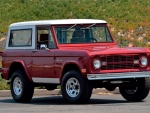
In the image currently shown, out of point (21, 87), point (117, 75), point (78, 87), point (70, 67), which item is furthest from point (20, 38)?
point (117, 75)

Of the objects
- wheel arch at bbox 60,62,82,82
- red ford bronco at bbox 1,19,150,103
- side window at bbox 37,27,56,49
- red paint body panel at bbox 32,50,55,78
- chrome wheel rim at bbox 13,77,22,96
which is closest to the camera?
red ford bronco at bbox 1,19,150,103

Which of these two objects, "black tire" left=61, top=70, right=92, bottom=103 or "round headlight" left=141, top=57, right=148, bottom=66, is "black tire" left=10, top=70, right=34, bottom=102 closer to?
"black tire" left=61, top=70, right=92, bottom=103

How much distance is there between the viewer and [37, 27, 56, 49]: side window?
16297 mm

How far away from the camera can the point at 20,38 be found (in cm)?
1764

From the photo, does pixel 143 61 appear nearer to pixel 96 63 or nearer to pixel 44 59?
pixel 96 63

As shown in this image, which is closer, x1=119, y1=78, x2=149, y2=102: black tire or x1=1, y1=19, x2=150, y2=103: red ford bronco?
x1=1, y1=19, x2=150, y2=103: red ford bronco

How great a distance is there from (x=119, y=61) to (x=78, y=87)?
3.67 ft

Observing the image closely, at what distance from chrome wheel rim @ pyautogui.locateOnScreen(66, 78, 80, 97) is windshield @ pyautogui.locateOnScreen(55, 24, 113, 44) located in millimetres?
1308

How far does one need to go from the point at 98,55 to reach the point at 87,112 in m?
2.23

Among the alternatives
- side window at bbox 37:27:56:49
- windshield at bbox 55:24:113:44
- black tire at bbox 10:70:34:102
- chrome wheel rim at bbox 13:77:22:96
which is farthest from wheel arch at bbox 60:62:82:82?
chrome wheel rim at bbox 13:77:22:96

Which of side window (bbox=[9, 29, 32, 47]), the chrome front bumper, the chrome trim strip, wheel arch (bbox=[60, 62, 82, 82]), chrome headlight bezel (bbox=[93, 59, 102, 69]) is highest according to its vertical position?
side window (bbox=[9, 29, 32, 47])

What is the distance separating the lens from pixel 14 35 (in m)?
18.0

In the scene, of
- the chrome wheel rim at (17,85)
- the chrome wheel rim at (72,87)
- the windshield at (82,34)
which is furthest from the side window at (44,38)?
the chrome wheel rim at (72,87)

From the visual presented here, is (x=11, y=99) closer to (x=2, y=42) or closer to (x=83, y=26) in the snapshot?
(x=83, y=26)
